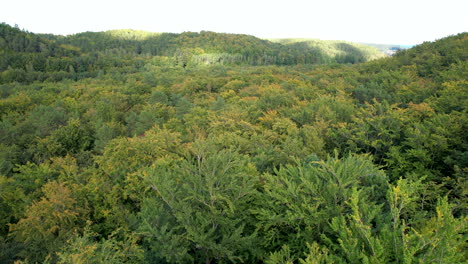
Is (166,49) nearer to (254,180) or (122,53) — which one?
(122,53)

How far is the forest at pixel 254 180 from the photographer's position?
7043 mm

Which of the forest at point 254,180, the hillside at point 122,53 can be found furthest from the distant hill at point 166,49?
the forest at point 254,180

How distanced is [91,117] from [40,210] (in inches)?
861

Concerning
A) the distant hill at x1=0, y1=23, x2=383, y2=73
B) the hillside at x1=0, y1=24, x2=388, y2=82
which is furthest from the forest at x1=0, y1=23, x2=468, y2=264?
the distant hill at x1=0, y1=23, x2=383, y2=73

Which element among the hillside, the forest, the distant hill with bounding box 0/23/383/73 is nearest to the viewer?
the forest

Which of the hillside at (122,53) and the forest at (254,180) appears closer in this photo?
the forest at (254,180)

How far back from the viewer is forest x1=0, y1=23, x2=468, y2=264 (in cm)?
704

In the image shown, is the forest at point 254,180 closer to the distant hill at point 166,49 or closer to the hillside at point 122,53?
the hillside at point 122,53

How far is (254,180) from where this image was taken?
8.91 meters

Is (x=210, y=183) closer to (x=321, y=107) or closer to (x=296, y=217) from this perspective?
(x=296, y=217)

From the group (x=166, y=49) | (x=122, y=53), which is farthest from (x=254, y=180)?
(x=166, y=49)

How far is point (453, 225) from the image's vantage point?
5301 mm

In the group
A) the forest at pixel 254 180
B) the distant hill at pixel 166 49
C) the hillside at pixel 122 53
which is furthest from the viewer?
the distant hill at pixel 166 49

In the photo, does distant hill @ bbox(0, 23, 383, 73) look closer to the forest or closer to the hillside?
the hillside
